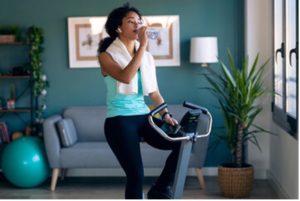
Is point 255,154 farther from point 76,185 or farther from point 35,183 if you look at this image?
point 35,183

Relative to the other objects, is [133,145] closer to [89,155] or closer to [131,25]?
[131,25]

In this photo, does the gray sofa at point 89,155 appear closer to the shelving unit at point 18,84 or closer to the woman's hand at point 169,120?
the shelving unit at point 18,84

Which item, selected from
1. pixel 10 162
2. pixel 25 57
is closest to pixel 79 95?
pixel 25 57

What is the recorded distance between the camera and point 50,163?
5.41 meters

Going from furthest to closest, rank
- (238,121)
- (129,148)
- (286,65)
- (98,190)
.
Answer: (98,190), (238,121), (286,65), (129,148)

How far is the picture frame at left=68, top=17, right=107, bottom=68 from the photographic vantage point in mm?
5938

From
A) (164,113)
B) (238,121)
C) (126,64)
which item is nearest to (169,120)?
(164,113)

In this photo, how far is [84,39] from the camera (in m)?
5.97

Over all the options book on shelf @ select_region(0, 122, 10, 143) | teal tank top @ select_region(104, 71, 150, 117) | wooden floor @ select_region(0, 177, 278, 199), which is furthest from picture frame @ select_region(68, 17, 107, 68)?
teal tank top @ select_region(104, 71, 150, 117)

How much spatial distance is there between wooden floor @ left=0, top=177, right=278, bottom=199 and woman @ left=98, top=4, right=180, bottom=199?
6.37 ft

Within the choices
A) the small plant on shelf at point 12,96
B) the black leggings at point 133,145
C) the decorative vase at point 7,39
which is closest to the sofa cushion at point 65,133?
the small plant on shelf at point 12,96

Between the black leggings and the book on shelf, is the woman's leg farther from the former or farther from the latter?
the book on shelf

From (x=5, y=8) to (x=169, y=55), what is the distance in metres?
1.79

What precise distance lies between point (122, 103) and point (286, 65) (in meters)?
2.03
